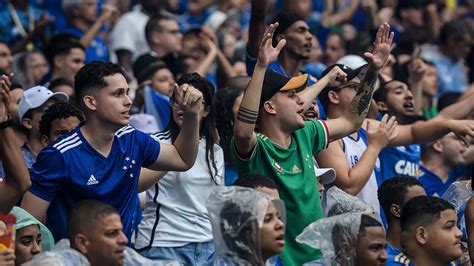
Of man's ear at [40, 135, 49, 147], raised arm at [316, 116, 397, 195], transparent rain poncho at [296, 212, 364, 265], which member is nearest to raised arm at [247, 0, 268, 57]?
raised arm at [316, 116, 397, 195]

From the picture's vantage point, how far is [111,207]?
272 inches

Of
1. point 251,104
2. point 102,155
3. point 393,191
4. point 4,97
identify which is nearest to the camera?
point 4,97

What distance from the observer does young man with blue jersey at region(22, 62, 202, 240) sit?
7.19 metres

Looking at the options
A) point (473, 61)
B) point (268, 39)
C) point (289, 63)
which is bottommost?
point (473, 61)

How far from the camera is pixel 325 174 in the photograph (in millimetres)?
8359

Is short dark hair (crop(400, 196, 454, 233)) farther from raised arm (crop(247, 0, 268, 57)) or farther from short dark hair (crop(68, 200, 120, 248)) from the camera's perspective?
raised arm (crop(247, 0, 268, 57))

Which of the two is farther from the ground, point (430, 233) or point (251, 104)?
point (251, 104)

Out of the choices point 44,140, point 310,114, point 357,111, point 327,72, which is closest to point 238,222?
point 357,111

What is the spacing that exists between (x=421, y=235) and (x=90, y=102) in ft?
7.54

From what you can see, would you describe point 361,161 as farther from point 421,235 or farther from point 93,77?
point 93,77

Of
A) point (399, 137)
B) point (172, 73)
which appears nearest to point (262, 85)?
point (399, 137)

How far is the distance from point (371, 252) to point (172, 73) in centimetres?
516

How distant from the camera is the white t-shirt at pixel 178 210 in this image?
328 inches

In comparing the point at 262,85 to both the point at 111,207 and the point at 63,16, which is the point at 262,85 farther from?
the point at 63,16
